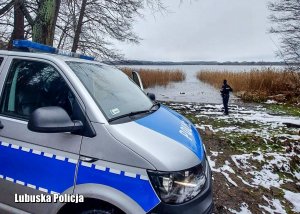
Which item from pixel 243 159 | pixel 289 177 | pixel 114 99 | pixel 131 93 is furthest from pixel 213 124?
pixel 114 99

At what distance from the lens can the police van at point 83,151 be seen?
1.95 metres

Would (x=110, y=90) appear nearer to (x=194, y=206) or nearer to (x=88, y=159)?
(x=88, y=159)

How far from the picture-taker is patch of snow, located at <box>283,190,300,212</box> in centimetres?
396

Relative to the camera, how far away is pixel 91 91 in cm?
234

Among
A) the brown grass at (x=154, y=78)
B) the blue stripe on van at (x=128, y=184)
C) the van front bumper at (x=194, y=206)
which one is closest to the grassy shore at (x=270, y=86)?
the brown grass at (x=154, y=78)

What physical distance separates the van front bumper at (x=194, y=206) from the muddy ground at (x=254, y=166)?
1.56 m

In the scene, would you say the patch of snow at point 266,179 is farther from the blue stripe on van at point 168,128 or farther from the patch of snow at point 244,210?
the blue stripe on van at point 168,128

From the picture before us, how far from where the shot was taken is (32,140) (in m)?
2.26

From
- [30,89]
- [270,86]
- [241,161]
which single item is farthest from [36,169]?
[270,86]

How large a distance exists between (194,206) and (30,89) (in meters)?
1.79

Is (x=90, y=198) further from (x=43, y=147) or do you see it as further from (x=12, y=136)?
(x=12, y=136)

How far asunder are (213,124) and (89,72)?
5.90m

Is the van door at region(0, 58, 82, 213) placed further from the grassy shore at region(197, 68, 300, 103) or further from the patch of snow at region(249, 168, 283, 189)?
the grassy shore at region(197, 68, 300, 103)

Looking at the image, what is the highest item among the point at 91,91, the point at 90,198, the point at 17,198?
the point at 91,91
